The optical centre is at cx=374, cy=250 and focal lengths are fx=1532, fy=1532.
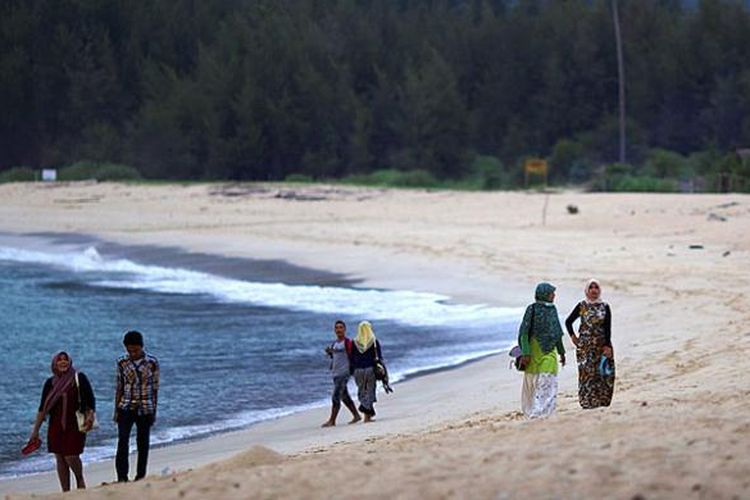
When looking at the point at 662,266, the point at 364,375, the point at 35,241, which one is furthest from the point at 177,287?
the point at 364,375

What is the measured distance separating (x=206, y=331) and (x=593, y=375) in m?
11.6

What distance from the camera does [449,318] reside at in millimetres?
22875

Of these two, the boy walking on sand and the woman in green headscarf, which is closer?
the woman in green headscarf

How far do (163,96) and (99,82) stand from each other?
3.35 m

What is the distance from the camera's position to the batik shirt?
36.6 ft

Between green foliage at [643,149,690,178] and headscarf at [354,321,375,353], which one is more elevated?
green foliage at [643,149,690,178]

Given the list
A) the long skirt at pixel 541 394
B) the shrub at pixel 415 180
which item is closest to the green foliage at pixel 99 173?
the shrub at pixel 415 180

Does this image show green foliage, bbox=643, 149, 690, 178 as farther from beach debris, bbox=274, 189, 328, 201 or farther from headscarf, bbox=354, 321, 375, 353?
headscarf, bbox=354, 321, 375, 353

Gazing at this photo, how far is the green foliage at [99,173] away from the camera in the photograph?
55.1 meters

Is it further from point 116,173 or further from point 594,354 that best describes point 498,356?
point 116,173

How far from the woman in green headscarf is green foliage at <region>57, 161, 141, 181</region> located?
145 ft

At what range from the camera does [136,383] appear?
36.7ft

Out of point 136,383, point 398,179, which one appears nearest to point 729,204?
point 398,179

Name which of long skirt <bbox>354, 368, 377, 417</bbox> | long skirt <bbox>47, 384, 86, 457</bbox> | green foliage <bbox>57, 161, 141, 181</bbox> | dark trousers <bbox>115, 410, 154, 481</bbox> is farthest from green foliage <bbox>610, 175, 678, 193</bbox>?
long skirt <bbox>47, 384, 86, 457</bbox>
